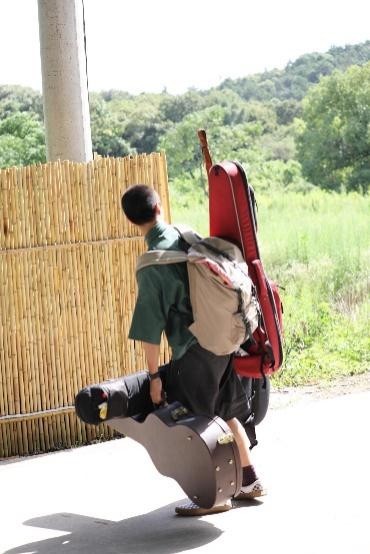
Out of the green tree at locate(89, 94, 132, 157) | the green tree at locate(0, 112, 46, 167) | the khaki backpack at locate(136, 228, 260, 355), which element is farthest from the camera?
the green tree at locate(89, 94, 132, 157)

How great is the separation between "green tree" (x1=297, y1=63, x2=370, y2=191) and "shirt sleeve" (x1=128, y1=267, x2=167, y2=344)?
82.2 feet

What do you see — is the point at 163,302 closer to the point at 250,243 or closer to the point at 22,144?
the point at 250,243

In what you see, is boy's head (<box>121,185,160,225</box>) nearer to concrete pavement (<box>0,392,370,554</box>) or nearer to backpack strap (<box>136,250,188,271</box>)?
backpack strap (<box>136,250,188,271</box>)

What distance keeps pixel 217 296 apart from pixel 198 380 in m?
0.41

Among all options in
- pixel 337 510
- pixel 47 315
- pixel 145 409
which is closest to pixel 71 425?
pixel 47 315

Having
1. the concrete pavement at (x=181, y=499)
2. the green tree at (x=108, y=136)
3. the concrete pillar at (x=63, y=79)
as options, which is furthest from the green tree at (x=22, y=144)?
the concrete pavement at (x=181, y=499)

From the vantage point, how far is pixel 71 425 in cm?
739

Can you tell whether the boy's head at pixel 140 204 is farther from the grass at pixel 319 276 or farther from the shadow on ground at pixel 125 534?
the grass at pixel 319 276

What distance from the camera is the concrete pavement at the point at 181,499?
16.4 ft

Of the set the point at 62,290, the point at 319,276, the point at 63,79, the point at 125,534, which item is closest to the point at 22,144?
the point at 319,276

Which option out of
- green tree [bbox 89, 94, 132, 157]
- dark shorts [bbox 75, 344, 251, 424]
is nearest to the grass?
dark shorts [bbox 75, 344, 251, 424]

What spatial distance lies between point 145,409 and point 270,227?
→ 11.9 meters

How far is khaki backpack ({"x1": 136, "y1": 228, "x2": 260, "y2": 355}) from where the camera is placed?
512cm

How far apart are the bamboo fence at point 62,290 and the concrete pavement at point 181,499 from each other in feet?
1.05
